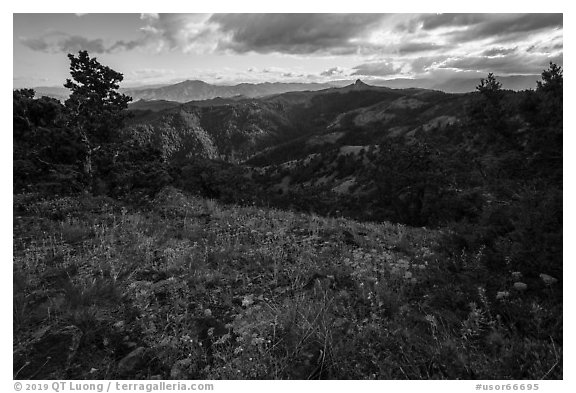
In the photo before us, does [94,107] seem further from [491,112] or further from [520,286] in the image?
[491,112]

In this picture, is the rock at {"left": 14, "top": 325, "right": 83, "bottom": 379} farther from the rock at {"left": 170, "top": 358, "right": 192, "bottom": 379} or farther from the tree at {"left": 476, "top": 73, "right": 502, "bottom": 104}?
the tree at {"left": 476, "top": 73, "right": 502, "bottom": 104}

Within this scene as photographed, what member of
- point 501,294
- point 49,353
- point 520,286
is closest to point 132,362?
point 49,353

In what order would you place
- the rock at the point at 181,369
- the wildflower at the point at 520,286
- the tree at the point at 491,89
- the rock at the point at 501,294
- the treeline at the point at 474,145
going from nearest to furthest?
1. the rock at the point at 181,369
2. the rock at the point at 501,294
3. the wildflower at the point at 520,286
4. the treeline at the point at 474,145
5. the tree at the point at 491,89

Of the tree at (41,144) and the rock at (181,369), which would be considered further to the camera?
the tree at (41,144)

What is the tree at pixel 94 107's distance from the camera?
1131cm

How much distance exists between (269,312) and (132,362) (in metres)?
1.66

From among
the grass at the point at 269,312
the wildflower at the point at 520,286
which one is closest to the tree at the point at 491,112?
the grass at the point at 269,312

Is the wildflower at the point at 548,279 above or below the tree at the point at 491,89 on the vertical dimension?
below

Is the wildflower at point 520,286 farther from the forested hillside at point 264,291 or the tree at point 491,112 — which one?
the tree at point 491,112

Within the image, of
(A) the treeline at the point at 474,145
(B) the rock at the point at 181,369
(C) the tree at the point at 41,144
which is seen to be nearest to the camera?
(B) the rock at the point at 181,369

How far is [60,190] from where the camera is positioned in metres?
10.3

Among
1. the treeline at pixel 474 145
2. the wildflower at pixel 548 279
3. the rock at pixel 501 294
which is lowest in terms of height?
the rock at pixel 501 294

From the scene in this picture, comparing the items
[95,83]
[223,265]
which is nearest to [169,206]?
[223,265]

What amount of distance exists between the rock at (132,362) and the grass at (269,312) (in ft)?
0.06
